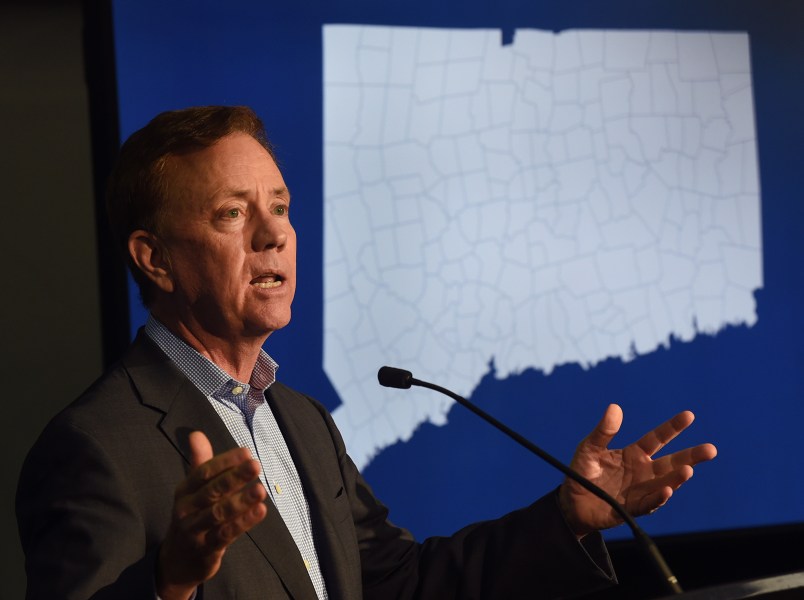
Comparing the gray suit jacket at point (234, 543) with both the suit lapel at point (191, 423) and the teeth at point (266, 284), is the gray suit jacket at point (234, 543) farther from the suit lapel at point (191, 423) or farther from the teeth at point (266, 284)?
the teeth at point (266, 284)

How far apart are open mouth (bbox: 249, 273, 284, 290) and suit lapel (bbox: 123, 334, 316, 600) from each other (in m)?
0.21

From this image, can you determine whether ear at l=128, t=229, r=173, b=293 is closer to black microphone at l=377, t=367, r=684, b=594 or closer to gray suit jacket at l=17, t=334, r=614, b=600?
gray suit jacket at l=17, t=334, r=614, b=600

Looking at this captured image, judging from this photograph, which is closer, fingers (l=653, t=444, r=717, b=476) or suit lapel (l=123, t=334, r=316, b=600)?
suit lapel (l=123, t=334, r=316, b=600)

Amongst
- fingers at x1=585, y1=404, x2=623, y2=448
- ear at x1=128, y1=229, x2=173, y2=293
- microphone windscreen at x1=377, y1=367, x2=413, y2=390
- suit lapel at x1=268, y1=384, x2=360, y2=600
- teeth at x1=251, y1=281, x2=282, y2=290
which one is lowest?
suit lapel at x1=268, y1=384, x2=360, y2=600

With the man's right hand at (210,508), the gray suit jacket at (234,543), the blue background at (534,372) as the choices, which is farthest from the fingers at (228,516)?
the blue background at (534,372)

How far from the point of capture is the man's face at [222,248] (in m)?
1.77

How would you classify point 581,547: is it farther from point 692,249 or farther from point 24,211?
point 24,211

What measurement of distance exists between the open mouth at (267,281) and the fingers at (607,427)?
2.00ft

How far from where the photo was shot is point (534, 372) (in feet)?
9.57

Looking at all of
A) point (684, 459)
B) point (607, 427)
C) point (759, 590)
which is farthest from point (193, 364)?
point (759, 590)

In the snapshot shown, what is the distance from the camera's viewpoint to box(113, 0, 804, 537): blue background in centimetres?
263

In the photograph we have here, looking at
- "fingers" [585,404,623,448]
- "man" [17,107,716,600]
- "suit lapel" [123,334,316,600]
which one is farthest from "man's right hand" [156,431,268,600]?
"fingers" [585,404,623,448]

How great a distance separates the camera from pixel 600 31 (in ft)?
9.82

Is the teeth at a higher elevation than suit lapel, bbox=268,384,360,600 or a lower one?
higher
